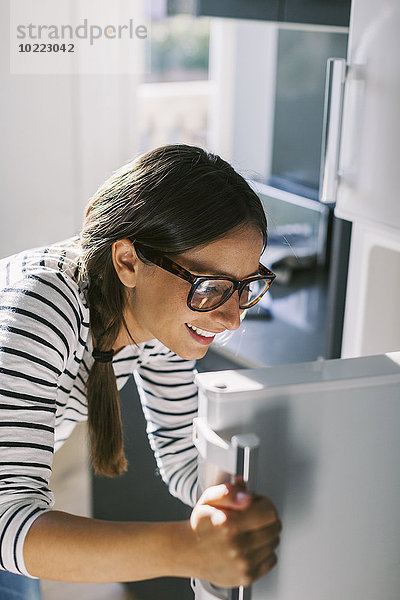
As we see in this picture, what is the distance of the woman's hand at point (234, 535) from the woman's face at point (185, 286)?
0.99ft

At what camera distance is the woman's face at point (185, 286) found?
0.86 m

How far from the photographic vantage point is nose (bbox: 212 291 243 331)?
881 millimetres

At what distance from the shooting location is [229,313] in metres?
0.89

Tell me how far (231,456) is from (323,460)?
0.10 m

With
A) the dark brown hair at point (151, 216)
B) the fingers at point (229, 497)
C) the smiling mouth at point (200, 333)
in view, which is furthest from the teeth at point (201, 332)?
the fingers at point (229, 497)

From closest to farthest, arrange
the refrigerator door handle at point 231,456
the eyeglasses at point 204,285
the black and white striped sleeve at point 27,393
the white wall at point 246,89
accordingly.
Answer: the refrigerator door handle at point 231,456 → the black and white striped sleeve at point 27,393 → the eyeglasses at point 204,285 → the white wall at point 246,89

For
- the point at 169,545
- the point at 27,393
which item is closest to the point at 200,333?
the point at 27,393

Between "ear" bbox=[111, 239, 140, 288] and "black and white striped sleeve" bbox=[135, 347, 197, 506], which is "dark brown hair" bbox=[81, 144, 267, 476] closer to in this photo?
"ear" bbox=[111, 239, 140, 288]

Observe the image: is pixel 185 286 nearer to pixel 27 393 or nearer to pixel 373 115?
pixel 27 393

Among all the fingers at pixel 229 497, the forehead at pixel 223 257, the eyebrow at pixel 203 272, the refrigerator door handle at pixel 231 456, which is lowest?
the fingers at pixel 229 497

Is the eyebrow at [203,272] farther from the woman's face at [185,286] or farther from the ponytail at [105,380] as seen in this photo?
the ponytail at [105,380]

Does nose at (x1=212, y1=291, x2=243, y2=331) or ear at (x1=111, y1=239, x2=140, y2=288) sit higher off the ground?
ear at (x1=111, y1=239, x2=140, y2=288)

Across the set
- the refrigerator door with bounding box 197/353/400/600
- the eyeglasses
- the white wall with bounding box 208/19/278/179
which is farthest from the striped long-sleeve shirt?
the white wall with bounding box 208/19/278/179

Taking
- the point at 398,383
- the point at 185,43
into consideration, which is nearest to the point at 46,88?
the point at 185,43
